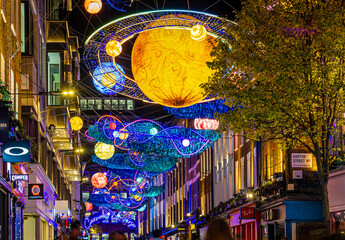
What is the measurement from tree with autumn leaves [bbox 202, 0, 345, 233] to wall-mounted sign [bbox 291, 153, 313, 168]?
8.73m

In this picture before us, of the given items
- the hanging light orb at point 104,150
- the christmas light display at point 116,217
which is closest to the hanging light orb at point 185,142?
the hanging light orb at point 104,150

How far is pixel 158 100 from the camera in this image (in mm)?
17250

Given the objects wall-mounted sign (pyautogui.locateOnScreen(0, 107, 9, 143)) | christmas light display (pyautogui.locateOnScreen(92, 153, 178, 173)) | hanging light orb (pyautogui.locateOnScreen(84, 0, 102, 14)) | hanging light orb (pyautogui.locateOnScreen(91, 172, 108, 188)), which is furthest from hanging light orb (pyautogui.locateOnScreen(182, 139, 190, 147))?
wall-mounted sign (pyautogui.locateOnScreen(0, 107, 9, 143))

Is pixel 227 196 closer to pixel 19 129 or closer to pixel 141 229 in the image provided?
pixel 19 129

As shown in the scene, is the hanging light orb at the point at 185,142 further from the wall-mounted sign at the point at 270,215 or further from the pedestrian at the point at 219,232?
the pedestrian at the point at 219,232

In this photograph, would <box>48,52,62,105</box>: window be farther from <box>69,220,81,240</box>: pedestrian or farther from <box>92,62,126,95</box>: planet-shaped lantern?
<box>69,220,81,240</box>: pedestrian

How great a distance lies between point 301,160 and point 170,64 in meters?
15.5

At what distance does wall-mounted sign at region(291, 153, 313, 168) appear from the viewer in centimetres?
3017

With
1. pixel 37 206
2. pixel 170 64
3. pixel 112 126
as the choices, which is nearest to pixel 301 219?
pixel 112 126

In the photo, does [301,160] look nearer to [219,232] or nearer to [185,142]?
[185,142]

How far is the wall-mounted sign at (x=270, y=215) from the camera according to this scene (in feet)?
108

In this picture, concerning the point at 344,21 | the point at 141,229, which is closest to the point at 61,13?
the point at 344,21

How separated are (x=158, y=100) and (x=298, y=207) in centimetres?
1576

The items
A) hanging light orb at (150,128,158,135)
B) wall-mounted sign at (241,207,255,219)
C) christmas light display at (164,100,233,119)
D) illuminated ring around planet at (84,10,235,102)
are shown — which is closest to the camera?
illuminated ring around planet at (84,10,235,102)
